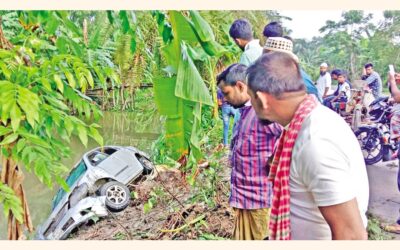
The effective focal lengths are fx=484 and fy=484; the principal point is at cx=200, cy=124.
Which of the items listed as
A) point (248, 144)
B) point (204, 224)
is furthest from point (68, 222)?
point (248, 144)

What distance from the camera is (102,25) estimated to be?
8.89ft

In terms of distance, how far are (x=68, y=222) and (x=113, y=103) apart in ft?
2.50

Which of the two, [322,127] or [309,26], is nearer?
[322,127]

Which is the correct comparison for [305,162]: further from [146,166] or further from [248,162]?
[146,166]

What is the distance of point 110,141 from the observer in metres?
2.90

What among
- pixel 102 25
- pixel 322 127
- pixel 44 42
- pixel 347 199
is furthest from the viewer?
pixel 102 25

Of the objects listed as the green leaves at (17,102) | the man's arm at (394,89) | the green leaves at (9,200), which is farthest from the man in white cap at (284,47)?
the green leaves at (9,200)

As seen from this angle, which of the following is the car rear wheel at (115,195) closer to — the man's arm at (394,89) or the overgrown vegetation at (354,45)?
the overgrown vegetation at (354,45)

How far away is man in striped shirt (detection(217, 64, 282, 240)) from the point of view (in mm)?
2512

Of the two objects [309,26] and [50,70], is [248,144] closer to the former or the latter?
[309,26]

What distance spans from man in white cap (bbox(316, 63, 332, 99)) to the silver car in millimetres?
1097

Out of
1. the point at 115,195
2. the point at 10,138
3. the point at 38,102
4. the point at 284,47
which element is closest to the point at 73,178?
the point at 115,195

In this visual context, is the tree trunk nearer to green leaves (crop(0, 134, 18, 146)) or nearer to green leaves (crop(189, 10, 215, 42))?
green leaves (crop(0, 134, 18, 146))

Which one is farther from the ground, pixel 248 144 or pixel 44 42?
pixel 44 42
